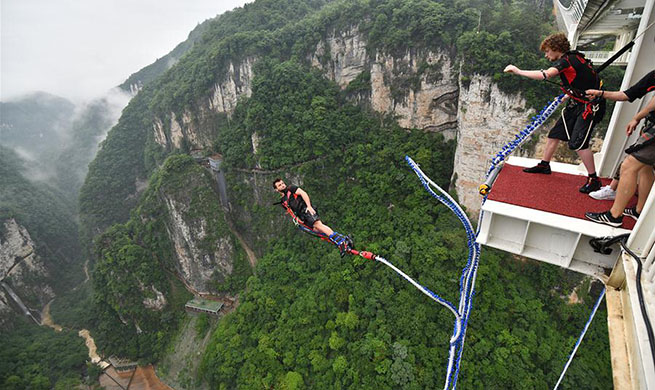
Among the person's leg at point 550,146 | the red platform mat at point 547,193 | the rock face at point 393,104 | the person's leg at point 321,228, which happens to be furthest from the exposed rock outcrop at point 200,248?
the person's leg at point 550,146

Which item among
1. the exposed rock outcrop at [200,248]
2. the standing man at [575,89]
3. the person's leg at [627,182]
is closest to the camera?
the person's leg at [627,182]

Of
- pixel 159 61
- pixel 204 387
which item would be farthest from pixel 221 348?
pixel 159 61

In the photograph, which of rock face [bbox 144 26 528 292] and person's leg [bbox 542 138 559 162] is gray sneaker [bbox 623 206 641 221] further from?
rock face [bbox 144 26 528 292]

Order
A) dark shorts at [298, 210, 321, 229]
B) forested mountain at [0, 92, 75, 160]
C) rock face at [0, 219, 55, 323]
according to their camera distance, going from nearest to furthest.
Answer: dark shorts at [298, 210, 321, 229] < rock face at [0, 219, 55, 323] < forested mountain at [0, 92, 75, 160]

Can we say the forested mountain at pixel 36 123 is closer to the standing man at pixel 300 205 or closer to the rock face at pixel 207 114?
the rock face at pixel 207 114

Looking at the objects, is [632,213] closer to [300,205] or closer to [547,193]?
[547,193]

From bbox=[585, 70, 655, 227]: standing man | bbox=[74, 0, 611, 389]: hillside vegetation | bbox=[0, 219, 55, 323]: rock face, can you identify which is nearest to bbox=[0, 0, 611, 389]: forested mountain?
bbox=[74, 0, 611, 389]: hillside vegetation

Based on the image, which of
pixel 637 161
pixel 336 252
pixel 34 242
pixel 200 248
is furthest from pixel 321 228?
pixel 34 242

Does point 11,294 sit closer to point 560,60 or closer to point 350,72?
point 350,72
